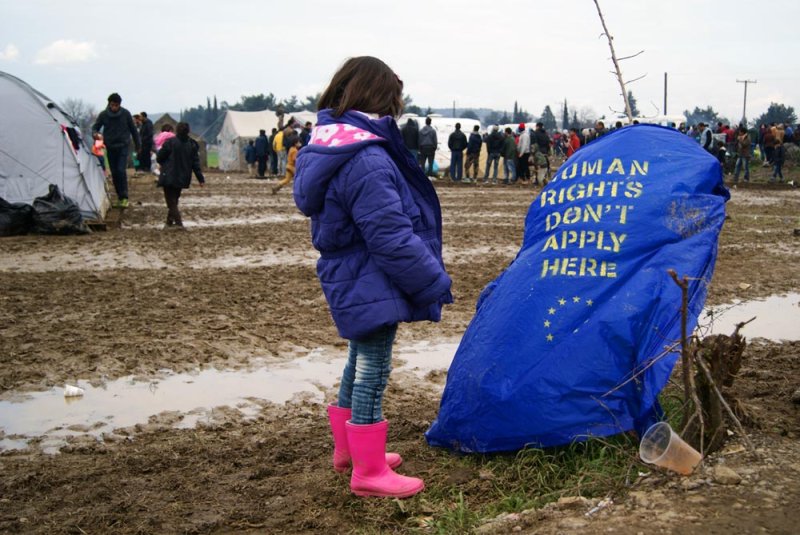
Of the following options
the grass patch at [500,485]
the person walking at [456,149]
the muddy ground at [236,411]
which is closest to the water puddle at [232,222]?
the muddy ground at [236,411]

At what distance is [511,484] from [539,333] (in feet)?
2.04

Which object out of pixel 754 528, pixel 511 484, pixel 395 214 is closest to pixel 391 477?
pixel 511 484

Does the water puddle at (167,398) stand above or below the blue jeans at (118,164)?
below

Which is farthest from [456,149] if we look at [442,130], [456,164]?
[442,130]

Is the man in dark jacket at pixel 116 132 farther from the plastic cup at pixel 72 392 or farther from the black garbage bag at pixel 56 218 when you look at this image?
the plastic cup at pixel 72 392

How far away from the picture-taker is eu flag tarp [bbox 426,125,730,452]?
3.38 meters

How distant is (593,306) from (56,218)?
965 centimetres

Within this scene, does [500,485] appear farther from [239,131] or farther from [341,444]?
[239,131]

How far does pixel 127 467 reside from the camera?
152 inches

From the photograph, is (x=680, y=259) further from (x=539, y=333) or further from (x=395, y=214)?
(x=395, y=214)

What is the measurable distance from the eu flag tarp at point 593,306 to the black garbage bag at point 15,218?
9172 mm

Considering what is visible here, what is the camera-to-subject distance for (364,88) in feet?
10.8

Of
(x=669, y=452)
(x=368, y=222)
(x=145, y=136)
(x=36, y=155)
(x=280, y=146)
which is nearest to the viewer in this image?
(x=669, y=452)

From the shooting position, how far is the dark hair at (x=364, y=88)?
3281 mm
